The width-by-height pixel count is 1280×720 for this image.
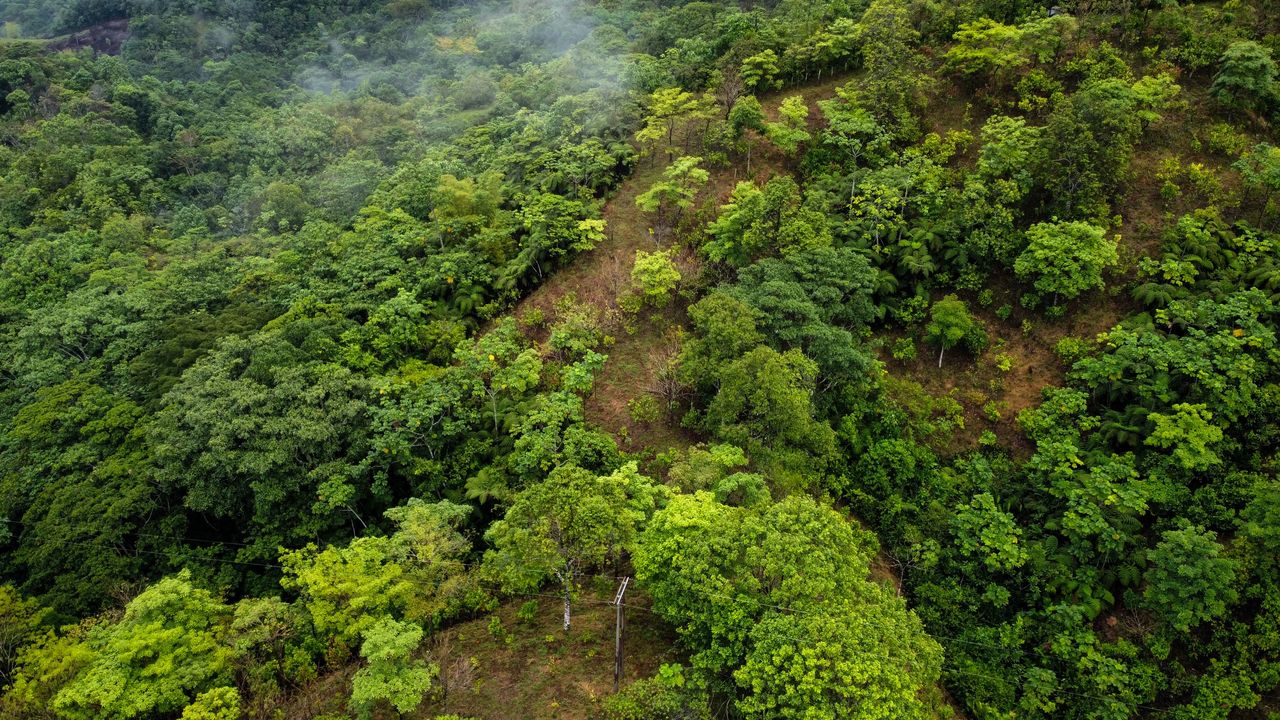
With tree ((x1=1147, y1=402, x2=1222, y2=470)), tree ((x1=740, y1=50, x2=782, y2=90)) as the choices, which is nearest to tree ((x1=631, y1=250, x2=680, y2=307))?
tree ((x1=740, y1=50, x2=782, y2=90))

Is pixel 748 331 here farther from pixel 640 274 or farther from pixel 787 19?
pixel 787 19

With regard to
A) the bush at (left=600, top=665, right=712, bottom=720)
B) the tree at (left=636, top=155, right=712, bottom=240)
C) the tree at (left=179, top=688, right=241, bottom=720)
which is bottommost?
the tree at (left=179, top=688, right=241, bottom=720)

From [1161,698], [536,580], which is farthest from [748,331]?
[1161,698]

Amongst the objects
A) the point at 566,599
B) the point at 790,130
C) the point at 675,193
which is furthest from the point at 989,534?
the point at 790,130

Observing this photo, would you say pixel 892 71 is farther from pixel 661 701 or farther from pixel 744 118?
pixel 661 701

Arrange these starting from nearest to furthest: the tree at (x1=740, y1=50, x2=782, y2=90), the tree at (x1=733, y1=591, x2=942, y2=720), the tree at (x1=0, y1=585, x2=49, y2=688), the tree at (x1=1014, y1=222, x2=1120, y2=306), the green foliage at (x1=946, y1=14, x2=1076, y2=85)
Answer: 1. the tree at (x1=733, y1=591, x2=942, y2=720)
2. the tree at (x1=0, y1=585, x2=49, y2=688)
3. the tree at (x1=1014, y1=222, x2=1120, y2=306)
4. the green foliage at (x1=946, y1=14, x2=1076, y2=85)
5. the tree at (x1=740, y1=50, x2=782, y2=90)

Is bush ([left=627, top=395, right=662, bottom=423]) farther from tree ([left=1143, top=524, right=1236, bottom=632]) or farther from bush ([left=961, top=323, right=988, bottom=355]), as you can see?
tree ([left=1143, top=524, right=1236, bottom=632])

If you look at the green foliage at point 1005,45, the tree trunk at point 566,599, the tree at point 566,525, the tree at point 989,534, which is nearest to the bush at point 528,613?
the tree trunk at point 566,599
